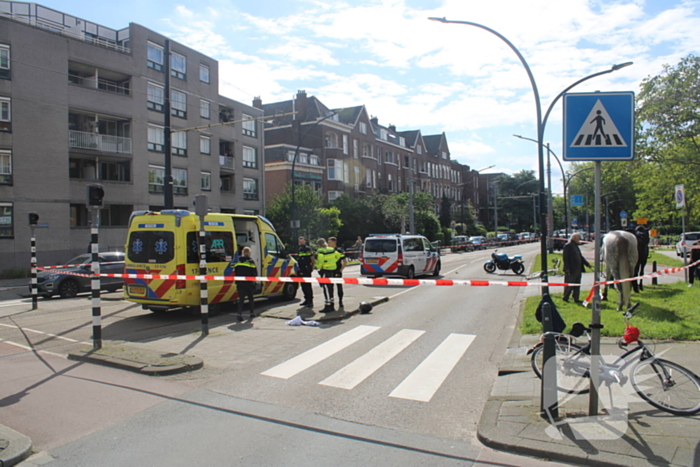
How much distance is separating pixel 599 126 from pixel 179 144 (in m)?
34.6

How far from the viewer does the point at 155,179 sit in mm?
34062

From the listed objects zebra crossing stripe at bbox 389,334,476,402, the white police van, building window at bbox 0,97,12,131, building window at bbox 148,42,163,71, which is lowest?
zebra crossing stripe at bbox 389,334,476,402

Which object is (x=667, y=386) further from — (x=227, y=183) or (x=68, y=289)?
(x=227, y=183)

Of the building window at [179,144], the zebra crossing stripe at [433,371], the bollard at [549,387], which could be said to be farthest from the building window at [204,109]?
the bollard at [549,387]

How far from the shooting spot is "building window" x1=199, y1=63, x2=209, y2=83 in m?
38.5

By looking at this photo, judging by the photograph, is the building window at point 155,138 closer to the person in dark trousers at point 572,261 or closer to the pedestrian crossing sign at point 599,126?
the person in dark trousers at point 572,261

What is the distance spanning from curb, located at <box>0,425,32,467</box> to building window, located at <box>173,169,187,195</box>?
32.4 m

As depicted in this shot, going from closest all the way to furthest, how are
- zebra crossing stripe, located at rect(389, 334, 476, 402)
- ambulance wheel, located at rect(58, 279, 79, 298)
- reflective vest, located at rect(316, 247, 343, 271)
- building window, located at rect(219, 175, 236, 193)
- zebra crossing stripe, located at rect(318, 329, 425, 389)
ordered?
zebra crossing stripe, located at rect(389, 334, 476, 402) < zebra crossing stripe, located at rect(318, 329, 425, 389) < reflective vest, located at rect(316, 247, 343, 271) < ambulance wheel, located at rect(58, 279, 79, 298) < building window, located at rect(219, 175, 236, 193)

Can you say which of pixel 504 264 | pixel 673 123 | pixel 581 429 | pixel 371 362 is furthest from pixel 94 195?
pixel 673 123

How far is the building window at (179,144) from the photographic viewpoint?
35.7 metres

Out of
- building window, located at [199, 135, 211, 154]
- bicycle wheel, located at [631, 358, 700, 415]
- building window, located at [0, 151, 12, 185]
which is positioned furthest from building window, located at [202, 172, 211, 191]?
bicycle wheel, located at [631, 358, 700, 415]

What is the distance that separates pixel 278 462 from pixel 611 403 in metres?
3.30

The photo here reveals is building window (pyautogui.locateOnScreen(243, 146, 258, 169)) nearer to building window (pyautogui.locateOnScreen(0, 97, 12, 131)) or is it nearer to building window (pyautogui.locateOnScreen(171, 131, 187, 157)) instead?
building window (pyautogui.locateOnScreen(171, 131, 187, 157))

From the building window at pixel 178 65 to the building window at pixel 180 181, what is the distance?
660 centimetres
